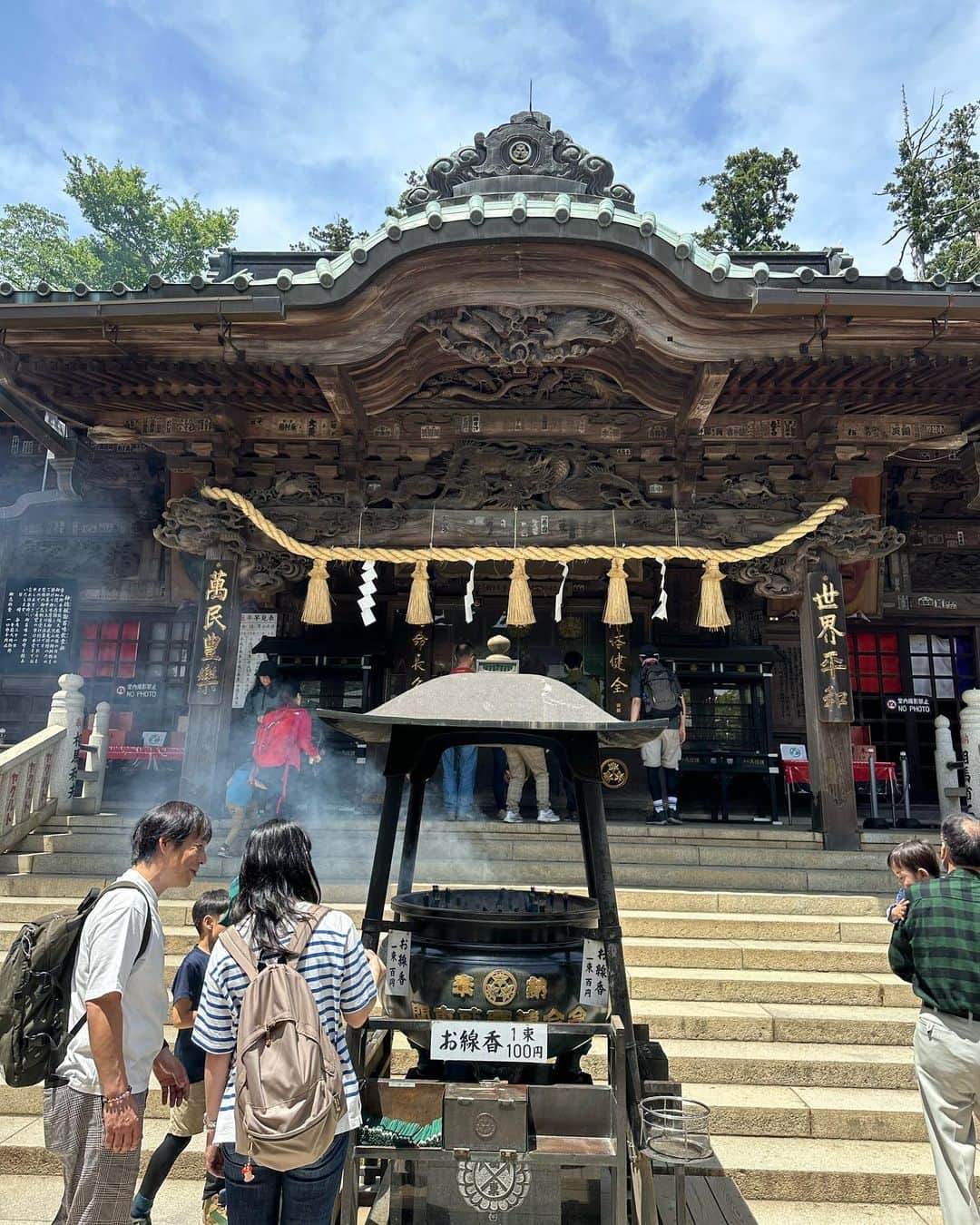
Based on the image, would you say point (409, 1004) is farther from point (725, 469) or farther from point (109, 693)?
point (109, 693)

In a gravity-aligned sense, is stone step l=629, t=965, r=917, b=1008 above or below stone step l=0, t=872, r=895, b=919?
below

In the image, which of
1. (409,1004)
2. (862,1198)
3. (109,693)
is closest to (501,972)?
(409,1004)

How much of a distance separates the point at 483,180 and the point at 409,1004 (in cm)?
875

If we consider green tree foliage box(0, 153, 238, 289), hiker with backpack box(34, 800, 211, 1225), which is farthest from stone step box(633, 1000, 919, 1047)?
Answer: green tree foliage box(0, 153, 238, 289)

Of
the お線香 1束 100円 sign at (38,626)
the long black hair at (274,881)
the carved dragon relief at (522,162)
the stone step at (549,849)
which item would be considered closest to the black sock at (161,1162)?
the long black hair at (274,881)

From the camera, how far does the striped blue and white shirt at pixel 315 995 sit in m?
2.31

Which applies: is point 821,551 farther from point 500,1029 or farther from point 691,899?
point 500,1029

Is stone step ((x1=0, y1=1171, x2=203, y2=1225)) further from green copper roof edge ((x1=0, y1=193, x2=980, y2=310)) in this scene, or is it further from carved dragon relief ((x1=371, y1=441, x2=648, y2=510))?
carved dragon relief ((x1=371, y1=441, x2=648, y2=510))

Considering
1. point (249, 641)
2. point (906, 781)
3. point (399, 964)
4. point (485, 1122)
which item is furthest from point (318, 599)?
point (906, 781)

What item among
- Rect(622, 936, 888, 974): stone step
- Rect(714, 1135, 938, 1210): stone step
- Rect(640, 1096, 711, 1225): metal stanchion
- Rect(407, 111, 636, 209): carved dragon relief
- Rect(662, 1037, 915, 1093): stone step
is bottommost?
Rect(714, 1135, 938, 1210): stone step

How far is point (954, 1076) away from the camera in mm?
3275

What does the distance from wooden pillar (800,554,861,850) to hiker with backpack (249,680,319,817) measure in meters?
5.39

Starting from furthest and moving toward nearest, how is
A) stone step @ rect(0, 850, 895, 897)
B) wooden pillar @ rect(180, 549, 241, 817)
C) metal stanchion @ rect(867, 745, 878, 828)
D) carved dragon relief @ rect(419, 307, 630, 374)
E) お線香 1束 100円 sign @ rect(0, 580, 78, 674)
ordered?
お線香 1束 100円 sign @ rect(0, 580, 78, 674) → metal stanchion @ rect(867, 745, 878, 828) → wooden pillar @ rect(180, 549, 241, 817) → carved dragon relief @ rect(419, 307, 630, 374) → stone step @ rect(0, 850, 895, 897)

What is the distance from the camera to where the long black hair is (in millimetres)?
2379
